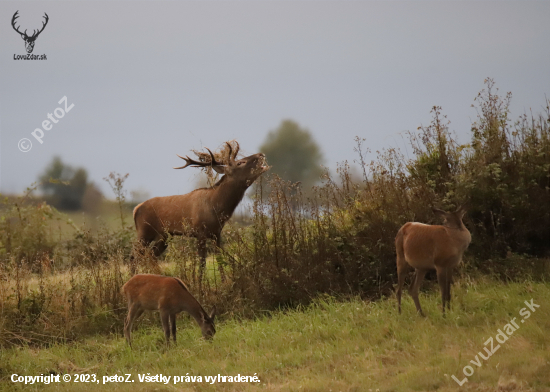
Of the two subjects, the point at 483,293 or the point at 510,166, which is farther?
the point at 510,166

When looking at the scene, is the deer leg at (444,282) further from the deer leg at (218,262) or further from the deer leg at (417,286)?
the deer leg at (218,262)

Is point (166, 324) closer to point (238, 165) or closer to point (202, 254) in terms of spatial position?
point (202, 254)

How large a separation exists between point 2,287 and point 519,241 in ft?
28.8

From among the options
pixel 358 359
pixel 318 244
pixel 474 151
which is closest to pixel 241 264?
pixel 318 244

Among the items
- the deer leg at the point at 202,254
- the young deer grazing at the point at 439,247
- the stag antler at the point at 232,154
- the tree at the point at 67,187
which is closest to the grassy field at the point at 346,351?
the young deer grazing at the point at 439,247

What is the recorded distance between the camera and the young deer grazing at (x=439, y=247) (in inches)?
299

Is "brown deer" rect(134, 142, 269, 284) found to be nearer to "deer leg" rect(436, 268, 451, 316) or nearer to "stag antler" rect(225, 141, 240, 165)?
"stag antler" rect(225, 141, 240, 165)

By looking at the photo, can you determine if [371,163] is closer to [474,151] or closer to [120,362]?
[474,151]

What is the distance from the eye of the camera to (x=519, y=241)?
10.4 meters

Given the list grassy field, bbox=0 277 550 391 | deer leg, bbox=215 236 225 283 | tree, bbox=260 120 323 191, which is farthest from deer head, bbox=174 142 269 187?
tree, bbox=260 120 323 191

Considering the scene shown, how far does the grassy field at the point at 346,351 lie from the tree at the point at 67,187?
924 cm

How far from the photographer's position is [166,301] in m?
8.46

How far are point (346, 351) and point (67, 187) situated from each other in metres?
13.9

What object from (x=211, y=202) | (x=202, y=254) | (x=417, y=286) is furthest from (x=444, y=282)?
(x=211, y=202)
